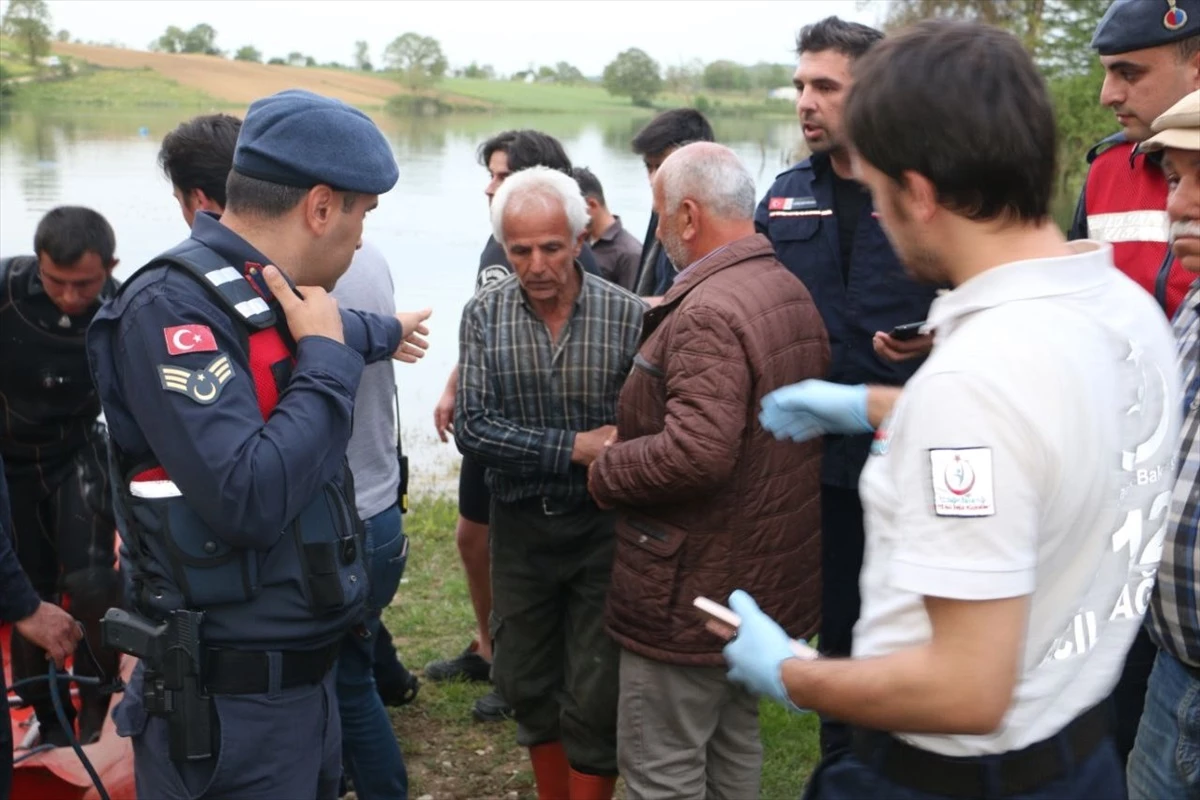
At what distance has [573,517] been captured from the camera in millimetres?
3328

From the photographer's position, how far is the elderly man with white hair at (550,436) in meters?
3.29

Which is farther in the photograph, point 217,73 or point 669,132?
point 217,73

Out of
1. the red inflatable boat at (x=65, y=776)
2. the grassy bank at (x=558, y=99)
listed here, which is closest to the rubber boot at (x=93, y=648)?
the red inflatable boat at (x=65, y=776)

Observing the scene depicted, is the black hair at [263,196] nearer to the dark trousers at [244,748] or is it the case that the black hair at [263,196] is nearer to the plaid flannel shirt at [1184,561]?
the dark trousers at [244,748]

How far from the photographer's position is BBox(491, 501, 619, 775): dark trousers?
3334 mm

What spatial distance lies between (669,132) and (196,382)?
11.0 feet

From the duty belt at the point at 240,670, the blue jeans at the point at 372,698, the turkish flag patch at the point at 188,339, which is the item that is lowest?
the blue jeans at the point at 372,698

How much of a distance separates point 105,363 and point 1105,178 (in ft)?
8.25

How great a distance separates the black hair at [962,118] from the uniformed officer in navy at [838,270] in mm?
2020

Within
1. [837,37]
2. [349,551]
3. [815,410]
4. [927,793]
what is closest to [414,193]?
[837,37]

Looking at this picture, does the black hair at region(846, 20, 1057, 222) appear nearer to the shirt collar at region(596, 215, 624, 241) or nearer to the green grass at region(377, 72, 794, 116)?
the shirt collar at region(596, 215, 624, 241)

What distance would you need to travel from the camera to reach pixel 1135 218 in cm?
296

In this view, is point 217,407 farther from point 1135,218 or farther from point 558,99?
point 558,99

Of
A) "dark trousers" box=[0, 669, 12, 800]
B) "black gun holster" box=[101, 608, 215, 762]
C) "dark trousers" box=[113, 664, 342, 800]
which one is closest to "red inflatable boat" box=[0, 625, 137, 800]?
"dark trousers" box=[0, 669, 12, 800]
